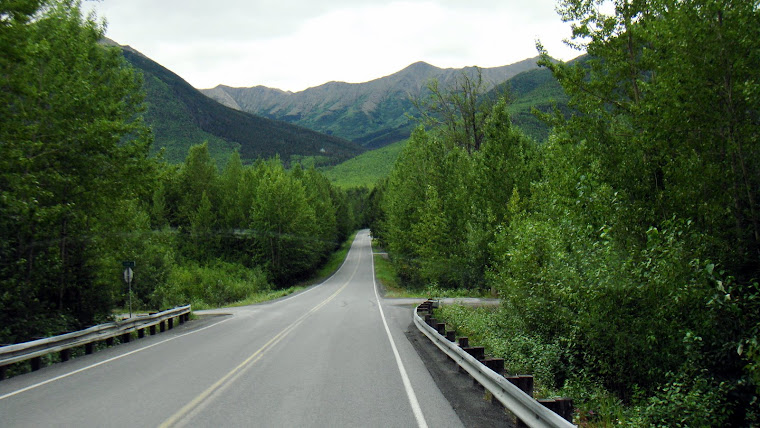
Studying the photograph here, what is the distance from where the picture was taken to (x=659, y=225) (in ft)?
27.1

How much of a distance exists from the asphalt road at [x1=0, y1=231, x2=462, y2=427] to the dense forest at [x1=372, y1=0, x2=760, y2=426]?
9.56ft

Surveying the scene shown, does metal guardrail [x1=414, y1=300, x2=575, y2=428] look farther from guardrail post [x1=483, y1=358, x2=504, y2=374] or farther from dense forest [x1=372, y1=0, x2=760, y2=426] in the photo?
dense forest [x1=372, y1=0, x2=760, y2=426]

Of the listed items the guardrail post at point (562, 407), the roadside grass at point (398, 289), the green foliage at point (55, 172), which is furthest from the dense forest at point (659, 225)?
the roadside grass at point (398, 289)

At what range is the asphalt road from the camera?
22.0ft

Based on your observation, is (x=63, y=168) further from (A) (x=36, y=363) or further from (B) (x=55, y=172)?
(A) (x=36, y=363)

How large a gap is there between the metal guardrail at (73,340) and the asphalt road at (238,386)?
1.54 ft

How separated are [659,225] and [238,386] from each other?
7790mm

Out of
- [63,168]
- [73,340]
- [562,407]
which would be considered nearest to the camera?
[562,407]

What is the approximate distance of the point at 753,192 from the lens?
6.81 m

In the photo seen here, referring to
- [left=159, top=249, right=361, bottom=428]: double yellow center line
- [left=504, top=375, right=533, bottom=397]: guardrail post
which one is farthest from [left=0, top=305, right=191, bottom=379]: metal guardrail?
[left=504, top=375, right=533, bottom=397]: guardrail post

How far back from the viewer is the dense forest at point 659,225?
6.72 meters

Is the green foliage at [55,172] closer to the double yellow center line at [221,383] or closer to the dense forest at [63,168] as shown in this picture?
the dense forest at [63,168]

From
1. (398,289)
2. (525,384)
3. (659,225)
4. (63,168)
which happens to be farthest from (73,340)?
(398,289)

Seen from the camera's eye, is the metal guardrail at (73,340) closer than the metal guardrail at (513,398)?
No
